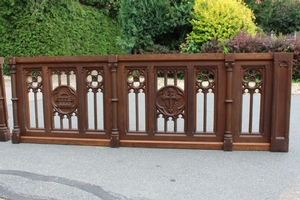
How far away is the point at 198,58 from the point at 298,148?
1.93 m

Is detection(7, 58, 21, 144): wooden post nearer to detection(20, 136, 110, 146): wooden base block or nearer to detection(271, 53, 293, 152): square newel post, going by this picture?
detection(20, 136, 110, 146): wooden base block

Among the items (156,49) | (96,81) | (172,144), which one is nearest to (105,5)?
(156,49)

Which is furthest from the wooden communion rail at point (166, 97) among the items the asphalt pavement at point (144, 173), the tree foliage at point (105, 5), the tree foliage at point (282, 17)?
the tree foliage at point (282, 17)

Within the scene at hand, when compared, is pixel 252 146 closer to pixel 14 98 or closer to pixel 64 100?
pixel 64 100

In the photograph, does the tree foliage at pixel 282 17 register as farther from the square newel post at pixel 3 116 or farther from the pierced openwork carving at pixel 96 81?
the square newel post at pixel 3 116

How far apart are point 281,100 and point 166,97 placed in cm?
153

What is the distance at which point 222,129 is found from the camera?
14.4 feet

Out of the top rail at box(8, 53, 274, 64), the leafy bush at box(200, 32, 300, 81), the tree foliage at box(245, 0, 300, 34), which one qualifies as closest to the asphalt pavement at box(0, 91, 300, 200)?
the top rail at box(8, 53, 274, 64)

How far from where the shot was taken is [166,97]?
444cm

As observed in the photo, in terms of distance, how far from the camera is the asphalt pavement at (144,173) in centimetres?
312

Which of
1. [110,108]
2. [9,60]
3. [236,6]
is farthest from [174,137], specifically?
[236,6]

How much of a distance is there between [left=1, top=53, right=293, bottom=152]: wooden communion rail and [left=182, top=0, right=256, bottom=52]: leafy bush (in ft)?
32.1

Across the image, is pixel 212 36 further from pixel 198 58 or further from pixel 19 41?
pixel 198 58

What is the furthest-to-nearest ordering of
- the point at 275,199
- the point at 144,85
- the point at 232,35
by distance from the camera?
the point at 232,35, the point at 144,85, the point at 275,199
